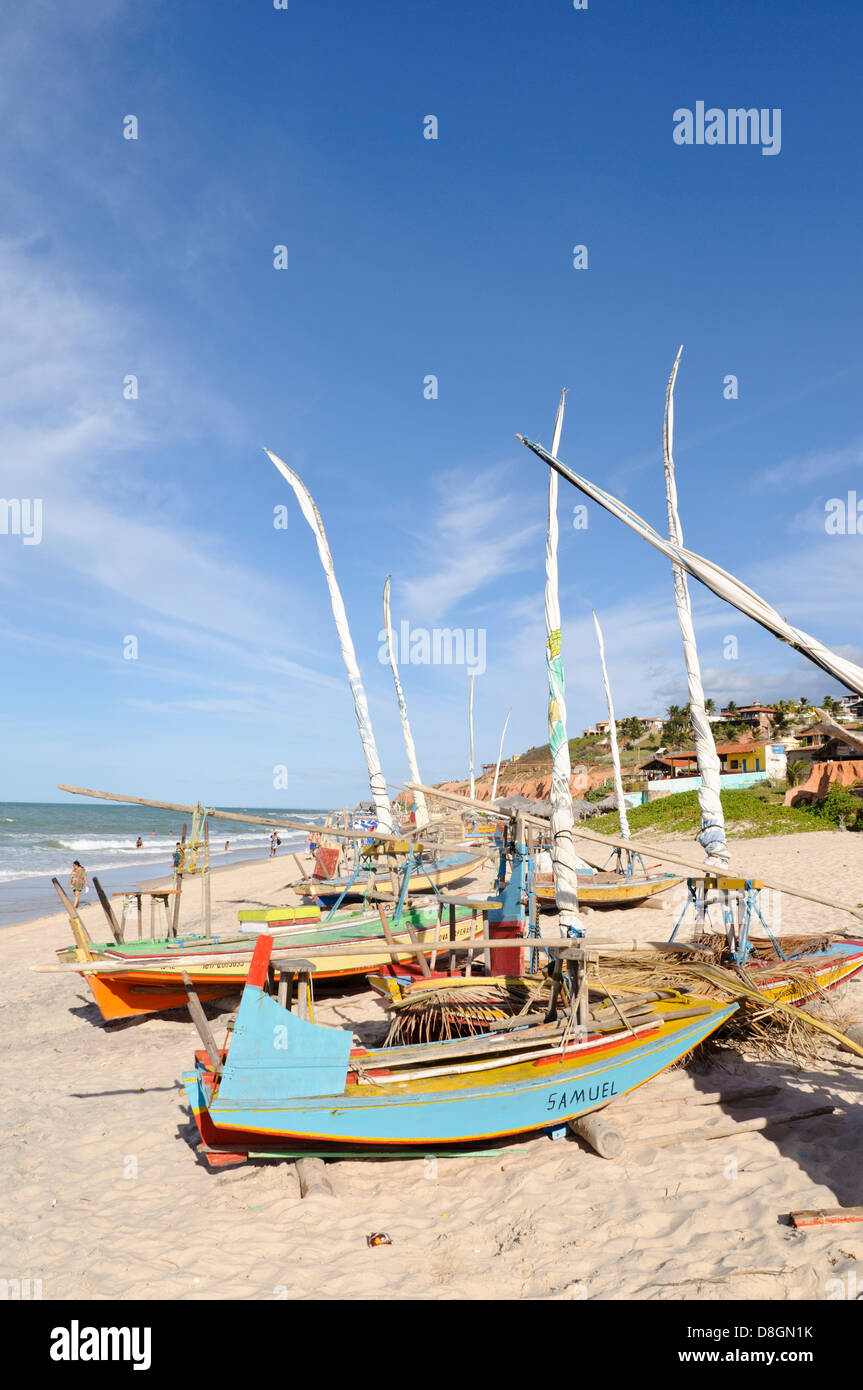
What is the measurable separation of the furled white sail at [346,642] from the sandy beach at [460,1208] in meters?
10.5

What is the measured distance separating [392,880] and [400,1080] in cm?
1013

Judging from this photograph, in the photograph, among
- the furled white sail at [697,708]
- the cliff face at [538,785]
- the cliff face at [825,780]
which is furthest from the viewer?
the cliff face at [538,785]

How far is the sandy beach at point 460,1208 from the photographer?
17.0 ft

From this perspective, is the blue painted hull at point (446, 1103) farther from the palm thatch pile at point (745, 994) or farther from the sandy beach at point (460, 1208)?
the palm thatch pile at point (745, 994)

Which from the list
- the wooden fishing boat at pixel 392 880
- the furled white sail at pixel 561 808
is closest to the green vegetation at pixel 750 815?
the wooden fishing boat at pixel 392 880

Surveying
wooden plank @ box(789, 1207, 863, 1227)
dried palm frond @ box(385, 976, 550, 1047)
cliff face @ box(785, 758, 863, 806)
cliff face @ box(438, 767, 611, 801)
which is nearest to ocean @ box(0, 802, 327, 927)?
dried palm frond @ box(385, 976, 550, 1047)

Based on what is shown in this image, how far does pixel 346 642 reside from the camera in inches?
826

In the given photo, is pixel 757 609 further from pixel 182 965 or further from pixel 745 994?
pixel 182 965

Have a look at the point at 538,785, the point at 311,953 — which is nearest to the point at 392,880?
the point at 311,953

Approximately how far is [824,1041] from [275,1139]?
22.3ft

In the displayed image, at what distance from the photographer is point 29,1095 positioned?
9.49 m
